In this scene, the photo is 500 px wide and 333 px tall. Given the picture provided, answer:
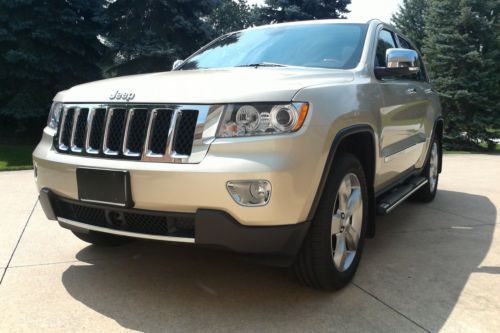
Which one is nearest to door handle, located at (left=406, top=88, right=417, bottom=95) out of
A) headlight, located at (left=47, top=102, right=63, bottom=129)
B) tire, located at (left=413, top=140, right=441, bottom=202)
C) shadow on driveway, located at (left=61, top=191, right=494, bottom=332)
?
tire, located at (left=413, top=140, right=441, bottom=202)

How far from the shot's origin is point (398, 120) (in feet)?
13.2

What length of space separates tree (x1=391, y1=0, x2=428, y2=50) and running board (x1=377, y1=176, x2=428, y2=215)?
31.4 metres

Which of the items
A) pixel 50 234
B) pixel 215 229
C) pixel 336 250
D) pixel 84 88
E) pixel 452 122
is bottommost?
pixel 452 122

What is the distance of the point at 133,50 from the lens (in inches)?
554

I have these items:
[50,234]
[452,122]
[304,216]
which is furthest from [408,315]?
[452,122]

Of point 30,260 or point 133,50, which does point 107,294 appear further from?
point 133,50

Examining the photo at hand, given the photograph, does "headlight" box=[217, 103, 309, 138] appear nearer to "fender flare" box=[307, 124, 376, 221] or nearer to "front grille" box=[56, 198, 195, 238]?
"fender flare" box=[307, 124, 376, 221]

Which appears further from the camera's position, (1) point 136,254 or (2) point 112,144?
(1) point 136,254

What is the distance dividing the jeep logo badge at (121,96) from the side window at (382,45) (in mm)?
2104

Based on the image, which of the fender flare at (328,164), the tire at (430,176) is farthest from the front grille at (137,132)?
the tire at (430,176)

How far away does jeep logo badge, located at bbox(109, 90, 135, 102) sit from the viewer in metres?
2.68

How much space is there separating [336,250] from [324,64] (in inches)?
55.4

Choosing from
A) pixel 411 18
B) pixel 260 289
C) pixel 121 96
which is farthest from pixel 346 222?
pixel 411 18

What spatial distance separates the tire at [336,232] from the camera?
8.89 ft
